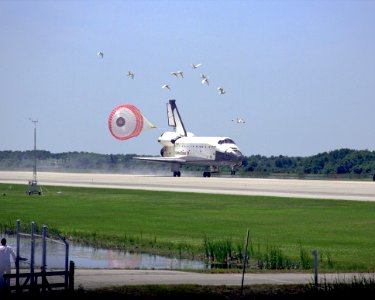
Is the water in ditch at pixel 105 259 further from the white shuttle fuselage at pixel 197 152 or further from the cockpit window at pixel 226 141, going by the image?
the cockpit window at pixel 226 141

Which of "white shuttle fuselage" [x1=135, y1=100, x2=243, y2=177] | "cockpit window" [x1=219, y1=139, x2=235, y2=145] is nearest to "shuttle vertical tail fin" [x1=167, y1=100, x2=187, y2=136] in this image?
"white shuttle fuselage" [x1=135, y1=100, x2=243, y2=177]

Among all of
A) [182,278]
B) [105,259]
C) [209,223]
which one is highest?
[209,223]

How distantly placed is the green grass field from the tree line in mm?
73605

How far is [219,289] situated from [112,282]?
3213 mm

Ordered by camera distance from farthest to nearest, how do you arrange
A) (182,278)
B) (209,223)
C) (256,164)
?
(256,164) < (209,223) < (182,278)

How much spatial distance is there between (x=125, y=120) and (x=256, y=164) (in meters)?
75.2

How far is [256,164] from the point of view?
6673 inches

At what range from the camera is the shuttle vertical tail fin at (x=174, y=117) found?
128 metres

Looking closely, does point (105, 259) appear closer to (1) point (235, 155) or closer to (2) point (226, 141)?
(1) point (235, 155)

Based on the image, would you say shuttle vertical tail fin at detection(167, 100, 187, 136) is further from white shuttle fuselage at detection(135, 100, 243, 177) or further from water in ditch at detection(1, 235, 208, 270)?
water in ditch at detection(1, 235, 208, 270)

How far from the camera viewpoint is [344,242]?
39656 millimetres

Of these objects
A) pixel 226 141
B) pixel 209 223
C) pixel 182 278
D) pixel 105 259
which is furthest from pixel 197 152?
pixel 182 278

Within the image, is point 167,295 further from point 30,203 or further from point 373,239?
point 30,203

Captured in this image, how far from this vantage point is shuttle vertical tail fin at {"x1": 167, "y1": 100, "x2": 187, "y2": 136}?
128250 mm
